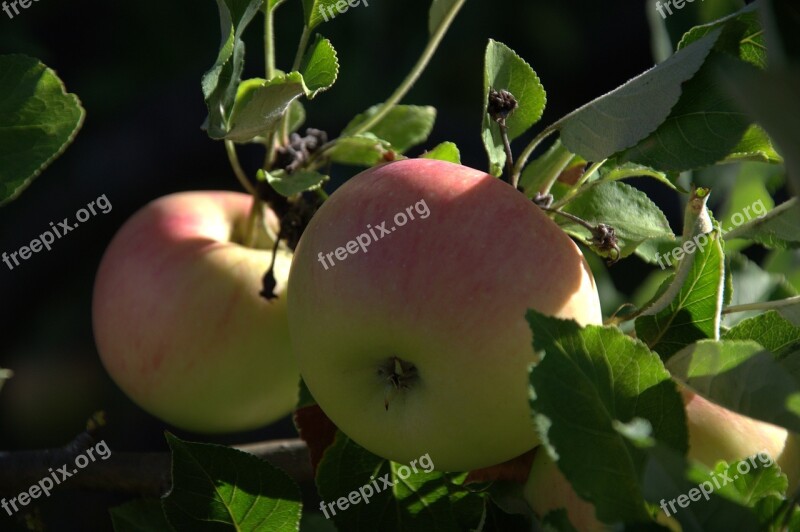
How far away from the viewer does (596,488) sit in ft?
1.56

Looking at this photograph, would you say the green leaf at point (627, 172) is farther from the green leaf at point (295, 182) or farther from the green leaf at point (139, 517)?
the green leaf at point (139, 517)

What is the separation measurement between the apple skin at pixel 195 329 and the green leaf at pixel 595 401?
13.0 inches

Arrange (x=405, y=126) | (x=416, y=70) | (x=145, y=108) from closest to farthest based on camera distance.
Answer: (x=416, y=70) < (x=405, y=126) < (x=145, y=108)

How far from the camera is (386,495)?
646 millimetres

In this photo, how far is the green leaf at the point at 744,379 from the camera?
46 cm

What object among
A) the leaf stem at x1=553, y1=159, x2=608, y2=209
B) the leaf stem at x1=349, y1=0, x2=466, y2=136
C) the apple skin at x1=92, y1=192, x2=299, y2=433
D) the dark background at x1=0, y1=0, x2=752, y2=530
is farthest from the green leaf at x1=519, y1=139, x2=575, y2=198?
the dark background at x1=0, y1=0, x2=752, y2=530

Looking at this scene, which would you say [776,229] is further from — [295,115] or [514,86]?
[295,115]

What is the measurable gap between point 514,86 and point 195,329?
31 centimetres

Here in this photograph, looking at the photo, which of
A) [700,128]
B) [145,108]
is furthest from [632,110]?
[145,108]

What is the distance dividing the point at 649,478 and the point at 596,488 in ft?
0.18

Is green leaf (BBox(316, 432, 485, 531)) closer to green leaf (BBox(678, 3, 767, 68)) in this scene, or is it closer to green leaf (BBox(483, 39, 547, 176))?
green leaf (BBox(483, 39, 547, 176))

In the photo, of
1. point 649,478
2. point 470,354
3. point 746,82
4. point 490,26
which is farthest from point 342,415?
point 490,26

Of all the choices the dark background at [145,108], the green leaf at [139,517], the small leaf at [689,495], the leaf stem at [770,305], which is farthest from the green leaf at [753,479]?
the dark background at [145,108]

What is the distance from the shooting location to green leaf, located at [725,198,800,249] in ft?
2.12
